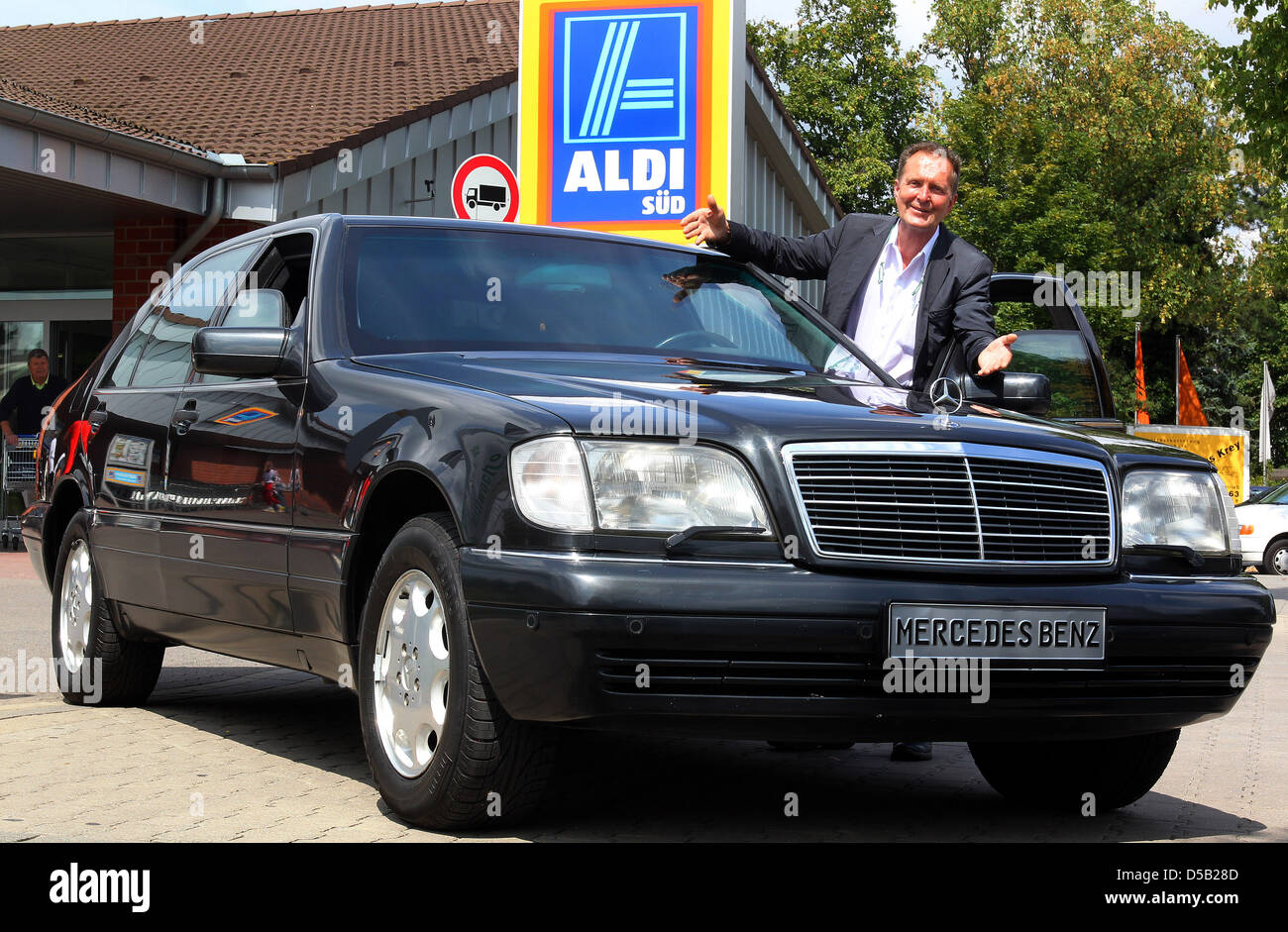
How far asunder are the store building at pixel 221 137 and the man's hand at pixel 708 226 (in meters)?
9.17

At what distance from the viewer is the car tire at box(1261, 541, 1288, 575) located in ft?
88.4

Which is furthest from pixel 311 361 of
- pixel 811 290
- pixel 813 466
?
pixel 811 290

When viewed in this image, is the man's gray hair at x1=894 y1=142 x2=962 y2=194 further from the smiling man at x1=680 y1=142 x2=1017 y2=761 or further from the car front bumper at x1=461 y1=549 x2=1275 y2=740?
the car front bumper at x1=461 y1=549 x2=1275 y2=740

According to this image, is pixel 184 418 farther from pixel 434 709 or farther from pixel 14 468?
pixel 14 468

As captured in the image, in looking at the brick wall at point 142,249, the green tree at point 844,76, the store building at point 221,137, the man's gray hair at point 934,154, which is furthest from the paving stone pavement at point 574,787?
the green tree at point 844,76

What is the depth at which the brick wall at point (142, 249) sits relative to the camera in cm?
1656

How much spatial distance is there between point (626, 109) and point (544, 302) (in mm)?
8499

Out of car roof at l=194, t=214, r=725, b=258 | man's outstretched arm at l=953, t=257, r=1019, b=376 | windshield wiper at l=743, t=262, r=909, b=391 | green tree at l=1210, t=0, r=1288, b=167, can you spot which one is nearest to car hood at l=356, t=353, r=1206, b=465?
windshield wiper at l=743, t=262, r=909, b=391

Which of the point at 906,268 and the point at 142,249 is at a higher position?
the point at 142,249

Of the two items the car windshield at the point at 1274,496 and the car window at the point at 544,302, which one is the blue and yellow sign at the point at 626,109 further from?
the car windshield at the point at 1274,496

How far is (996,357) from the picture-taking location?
5.50 metres

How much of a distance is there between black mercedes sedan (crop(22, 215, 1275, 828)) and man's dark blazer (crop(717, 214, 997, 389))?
18.5 inches

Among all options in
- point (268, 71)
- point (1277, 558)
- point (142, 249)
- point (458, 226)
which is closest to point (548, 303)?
point (458, 226)
